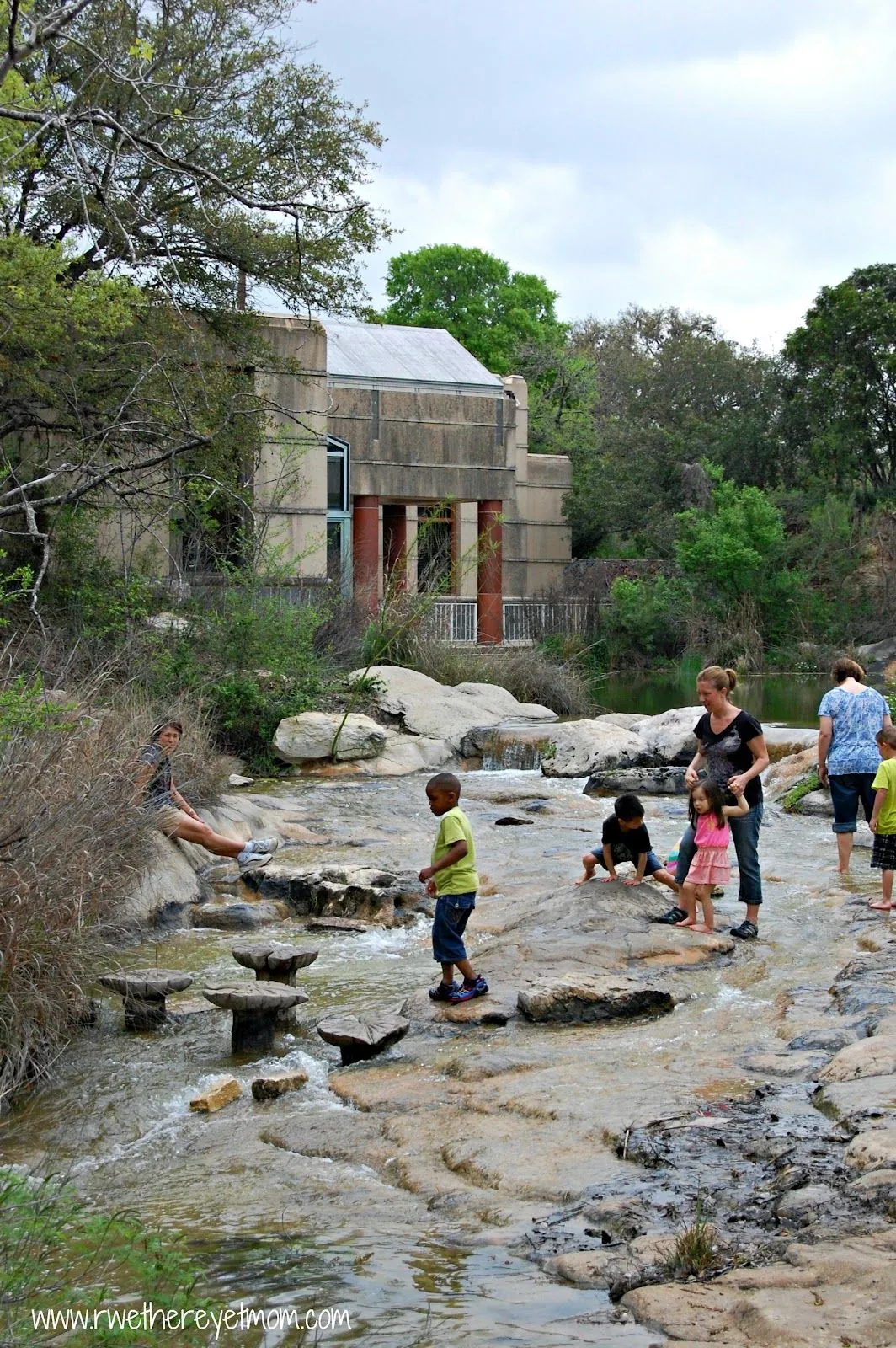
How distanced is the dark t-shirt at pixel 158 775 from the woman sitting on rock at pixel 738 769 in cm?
404

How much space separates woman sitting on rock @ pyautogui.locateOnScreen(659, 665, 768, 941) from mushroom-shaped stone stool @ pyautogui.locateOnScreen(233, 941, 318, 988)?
8.30 ft

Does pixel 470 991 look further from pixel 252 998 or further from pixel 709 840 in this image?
pixel 709 840

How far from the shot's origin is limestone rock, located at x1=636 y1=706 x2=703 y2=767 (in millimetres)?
19828

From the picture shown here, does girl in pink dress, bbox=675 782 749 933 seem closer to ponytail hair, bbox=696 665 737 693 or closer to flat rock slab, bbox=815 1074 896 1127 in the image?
ponytail hair, bbox=696 665 737 693

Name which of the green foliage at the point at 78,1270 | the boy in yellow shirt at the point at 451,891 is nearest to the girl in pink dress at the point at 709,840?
the boy in yellow shirt at the point at 451,891

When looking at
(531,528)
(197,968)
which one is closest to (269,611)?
(197,968)

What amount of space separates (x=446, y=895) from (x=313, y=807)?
8.52 m

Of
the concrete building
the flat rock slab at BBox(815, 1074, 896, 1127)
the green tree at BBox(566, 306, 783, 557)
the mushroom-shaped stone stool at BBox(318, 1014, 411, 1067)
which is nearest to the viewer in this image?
the flat rock slab at BBox(815, 1074, 896, 1127)

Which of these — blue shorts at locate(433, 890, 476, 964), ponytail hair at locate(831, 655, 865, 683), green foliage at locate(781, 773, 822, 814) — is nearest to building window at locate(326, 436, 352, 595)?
green foliage at locate(781, 773, 822, 814)

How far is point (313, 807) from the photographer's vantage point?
1644 centimetres

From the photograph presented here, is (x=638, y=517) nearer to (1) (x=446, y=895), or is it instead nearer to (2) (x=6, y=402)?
(2) (x=6, y=402)

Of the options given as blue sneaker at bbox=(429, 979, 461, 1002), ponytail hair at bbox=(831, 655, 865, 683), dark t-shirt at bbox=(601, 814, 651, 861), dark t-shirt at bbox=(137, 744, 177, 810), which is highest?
ponytail hair at bbox=(831, 655, 865, 683)

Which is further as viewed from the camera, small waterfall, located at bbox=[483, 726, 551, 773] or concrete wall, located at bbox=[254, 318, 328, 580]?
concrete wall, located at bbox=[254, 318, 328, 580]

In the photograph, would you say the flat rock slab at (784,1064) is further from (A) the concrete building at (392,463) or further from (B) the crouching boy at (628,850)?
(A) the concrete building at (392,463)
